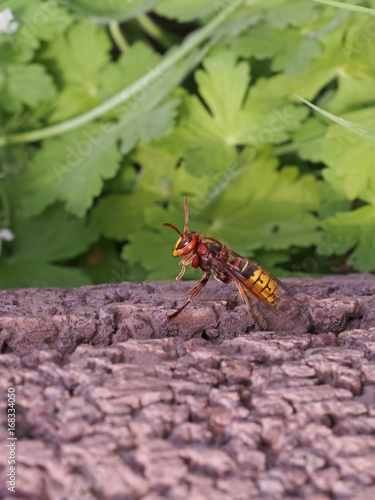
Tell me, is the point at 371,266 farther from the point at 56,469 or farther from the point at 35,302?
the point at 56,469

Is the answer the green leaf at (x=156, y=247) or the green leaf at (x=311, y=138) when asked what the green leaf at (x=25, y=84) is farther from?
the green leaf at (x=311, y=138)

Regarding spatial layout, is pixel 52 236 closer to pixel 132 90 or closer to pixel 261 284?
pixel 132 90

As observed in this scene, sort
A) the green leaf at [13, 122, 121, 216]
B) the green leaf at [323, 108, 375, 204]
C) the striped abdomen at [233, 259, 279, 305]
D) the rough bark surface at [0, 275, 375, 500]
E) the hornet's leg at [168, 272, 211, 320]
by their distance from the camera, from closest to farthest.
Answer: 1. the rough bark surface at [0, 275, 375, 500]
2. the hornet's leg at [168, 272, 211, 320]
3. the striped abdomen at [233, 259, 279, 305]
4. the green leaf at [323, 108, 375, 204]
5. the green leaf at [13, 122, 121, 216]

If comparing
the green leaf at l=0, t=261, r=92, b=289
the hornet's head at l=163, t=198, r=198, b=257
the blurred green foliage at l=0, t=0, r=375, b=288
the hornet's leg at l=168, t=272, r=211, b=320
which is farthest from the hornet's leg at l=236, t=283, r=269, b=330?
the green leaf at l=0, t=261, r=92, b=289

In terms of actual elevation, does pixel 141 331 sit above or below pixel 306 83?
below

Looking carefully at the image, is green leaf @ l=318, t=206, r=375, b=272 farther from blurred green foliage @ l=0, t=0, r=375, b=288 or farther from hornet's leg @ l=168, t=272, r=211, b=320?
hornet's leg @ l=168, t=272, r=211, b=320

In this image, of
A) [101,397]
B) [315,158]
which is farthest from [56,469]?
[315,158]

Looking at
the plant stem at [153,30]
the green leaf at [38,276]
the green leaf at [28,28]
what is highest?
the plant stem at [153,30]

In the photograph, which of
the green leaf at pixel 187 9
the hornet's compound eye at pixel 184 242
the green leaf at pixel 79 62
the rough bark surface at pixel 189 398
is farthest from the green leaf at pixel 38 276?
the green leaf at pixel 187 9
